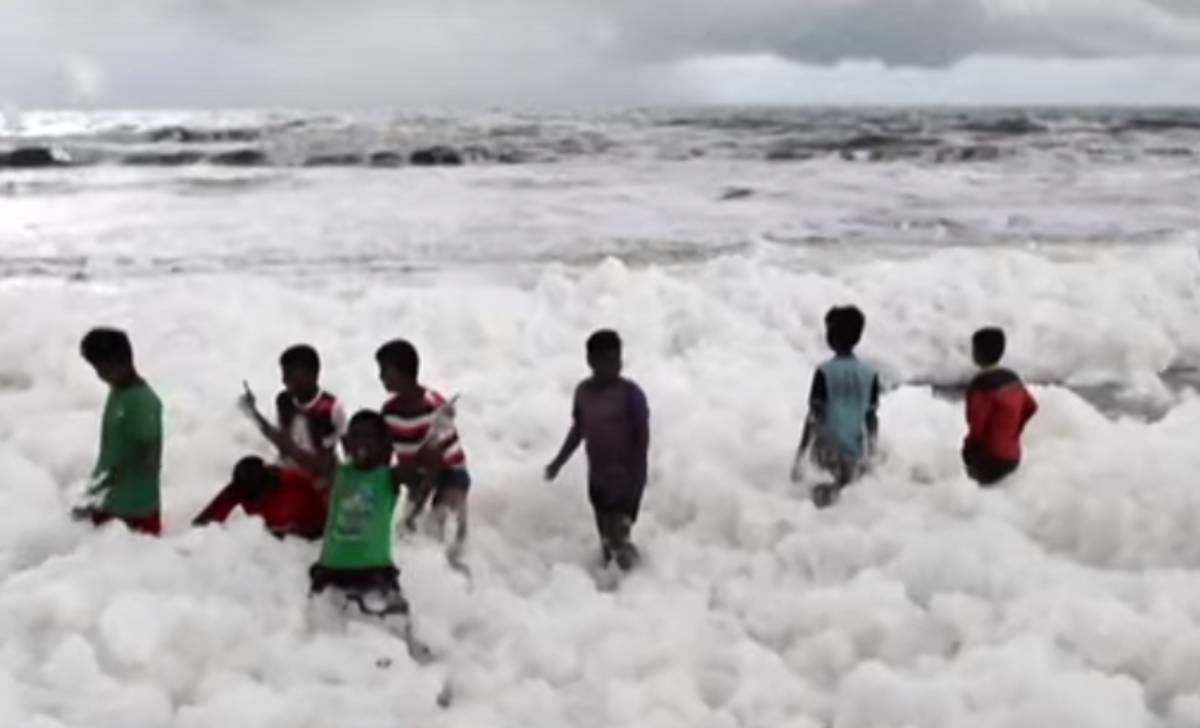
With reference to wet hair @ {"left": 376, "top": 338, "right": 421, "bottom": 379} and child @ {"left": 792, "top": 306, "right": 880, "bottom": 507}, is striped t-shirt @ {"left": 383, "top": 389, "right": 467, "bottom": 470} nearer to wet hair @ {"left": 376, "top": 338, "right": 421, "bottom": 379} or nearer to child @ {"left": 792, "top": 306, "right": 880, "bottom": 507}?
wet hair @ {"left": 376, "top": 338, "right": 421, "bottom": 379}

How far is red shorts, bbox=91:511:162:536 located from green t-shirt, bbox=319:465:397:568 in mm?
1044

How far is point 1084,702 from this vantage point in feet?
16.3

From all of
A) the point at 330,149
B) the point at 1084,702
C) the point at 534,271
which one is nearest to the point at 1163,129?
the point at 330,149

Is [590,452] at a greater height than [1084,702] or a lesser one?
greater

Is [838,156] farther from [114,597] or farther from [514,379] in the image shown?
[114,597]

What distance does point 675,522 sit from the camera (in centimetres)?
707

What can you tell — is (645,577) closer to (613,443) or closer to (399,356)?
(613,443)

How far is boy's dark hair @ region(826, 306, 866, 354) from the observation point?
268 inches

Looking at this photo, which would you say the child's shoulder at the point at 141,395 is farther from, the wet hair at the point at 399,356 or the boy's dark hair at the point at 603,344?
the boy's dark hair at the point at 603,344

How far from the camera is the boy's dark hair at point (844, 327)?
268 inches

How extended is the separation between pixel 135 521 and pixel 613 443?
2.00 metres

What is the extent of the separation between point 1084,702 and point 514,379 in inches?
192

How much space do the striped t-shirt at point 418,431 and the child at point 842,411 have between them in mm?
1712

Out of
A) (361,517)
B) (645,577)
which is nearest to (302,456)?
(361,517)
